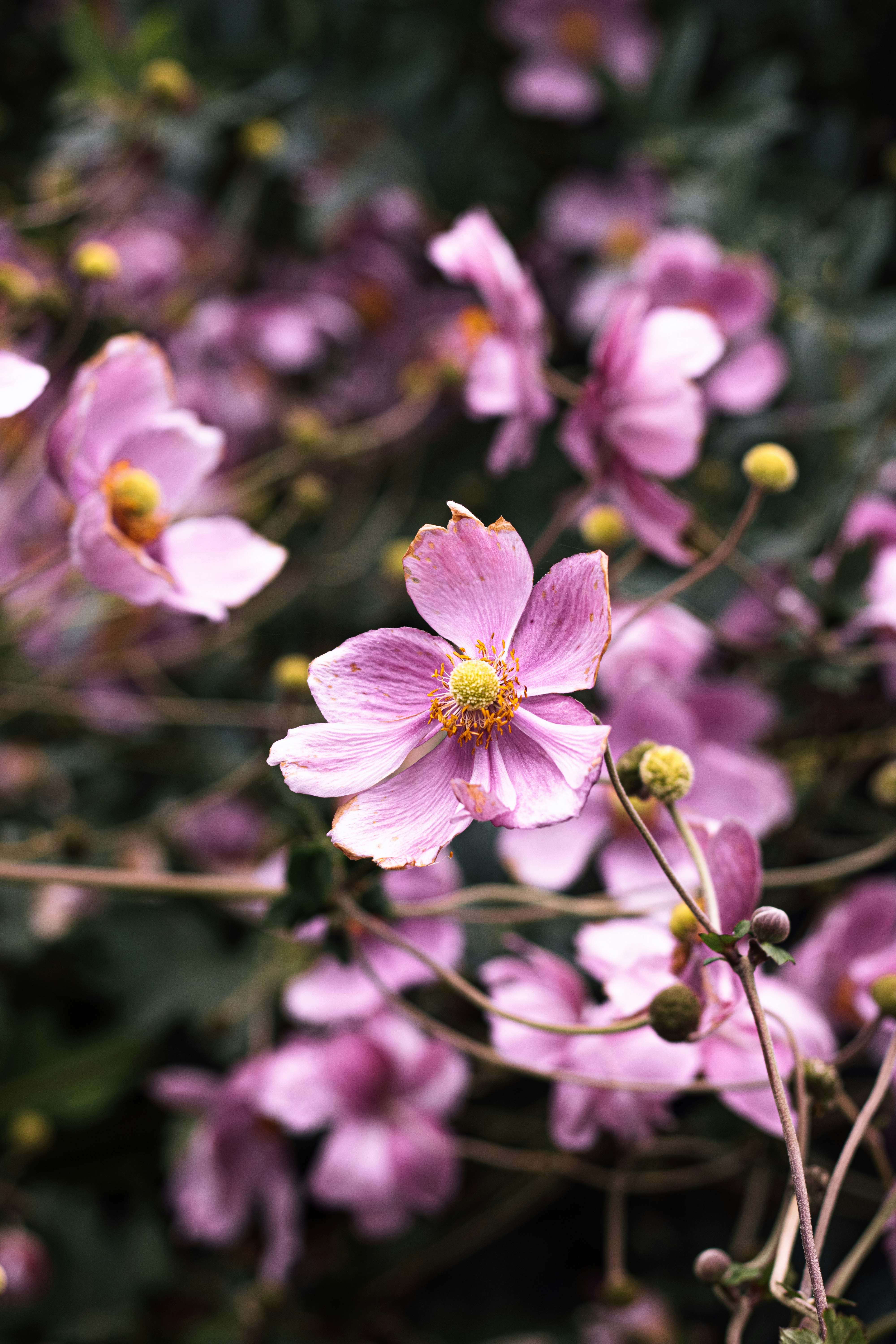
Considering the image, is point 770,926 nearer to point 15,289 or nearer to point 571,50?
point 15,289

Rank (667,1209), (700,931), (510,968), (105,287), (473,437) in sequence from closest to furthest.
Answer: (700,931) → (510,968) → (667,1209) → (105,287) → (473,437)

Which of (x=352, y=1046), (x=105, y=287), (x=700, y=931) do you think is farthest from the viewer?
(x=105, y=287)

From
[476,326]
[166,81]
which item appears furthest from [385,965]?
[166,81]

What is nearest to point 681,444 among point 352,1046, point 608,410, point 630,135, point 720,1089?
point 608,410

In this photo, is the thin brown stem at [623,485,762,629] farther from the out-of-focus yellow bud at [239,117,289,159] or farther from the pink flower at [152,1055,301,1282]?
the out-of-focus yellow bud at [239,117,289,159]

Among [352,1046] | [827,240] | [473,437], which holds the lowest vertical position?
[352,1046]

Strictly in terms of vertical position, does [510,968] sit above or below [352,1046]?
above

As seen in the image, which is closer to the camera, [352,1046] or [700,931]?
[700,931]

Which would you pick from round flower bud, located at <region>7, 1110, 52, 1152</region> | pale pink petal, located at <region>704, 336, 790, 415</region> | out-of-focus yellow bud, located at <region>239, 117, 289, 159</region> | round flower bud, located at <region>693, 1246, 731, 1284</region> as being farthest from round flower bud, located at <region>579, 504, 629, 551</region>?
round flower bud, located at <region>7, 1110, 52, 1152</region>

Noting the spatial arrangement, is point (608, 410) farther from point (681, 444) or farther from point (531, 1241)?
point (531, 1241)
